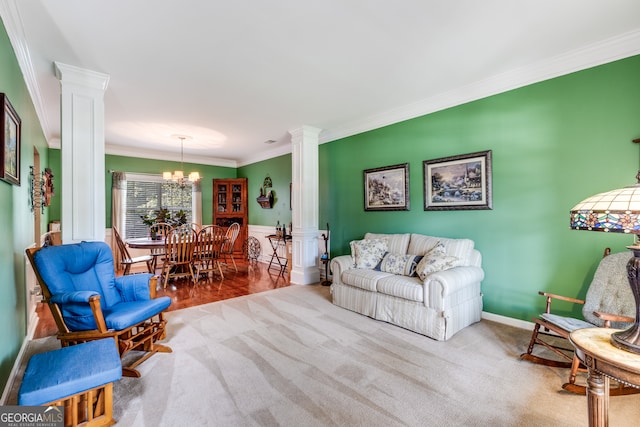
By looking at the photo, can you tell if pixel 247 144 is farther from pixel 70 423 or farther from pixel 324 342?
pixel 70 423

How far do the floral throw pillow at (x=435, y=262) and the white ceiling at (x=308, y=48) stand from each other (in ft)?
6.20

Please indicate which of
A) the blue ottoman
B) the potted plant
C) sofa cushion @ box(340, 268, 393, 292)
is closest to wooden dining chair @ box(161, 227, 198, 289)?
the potted plant

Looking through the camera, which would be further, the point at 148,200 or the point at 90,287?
the point at 148,200

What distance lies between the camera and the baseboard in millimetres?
3002

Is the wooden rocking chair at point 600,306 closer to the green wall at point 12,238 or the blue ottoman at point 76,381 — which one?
the blue ottoman at point 76,381

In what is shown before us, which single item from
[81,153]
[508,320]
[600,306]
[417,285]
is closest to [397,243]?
[417,285]

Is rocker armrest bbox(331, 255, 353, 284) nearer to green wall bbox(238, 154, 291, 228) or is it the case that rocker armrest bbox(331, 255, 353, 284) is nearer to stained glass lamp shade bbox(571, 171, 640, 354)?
stained glass lamp shade bbox(571, 171, 640, 354)

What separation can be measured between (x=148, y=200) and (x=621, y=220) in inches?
302

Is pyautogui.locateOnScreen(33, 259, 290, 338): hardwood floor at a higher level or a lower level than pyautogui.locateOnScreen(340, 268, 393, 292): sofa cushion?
lower

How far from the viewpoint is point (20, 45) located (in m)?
2.40

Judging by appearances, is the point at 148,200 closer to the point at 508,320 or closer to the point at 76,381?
the point at 76,381

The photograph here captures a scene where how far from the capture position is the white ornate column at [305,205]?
4906mm

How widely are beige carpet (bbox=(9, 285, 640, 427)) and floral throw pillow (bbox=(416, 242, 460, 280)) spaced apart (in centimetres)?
66

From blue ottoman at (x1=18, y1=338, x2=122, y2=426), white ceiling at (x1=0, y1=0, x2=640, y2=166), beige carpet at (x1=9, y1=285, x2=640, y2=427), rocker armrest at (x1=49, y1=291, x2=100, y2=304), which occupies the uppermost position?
white ceiling at (x1=0, y1=0, x2=640, y2=166)
